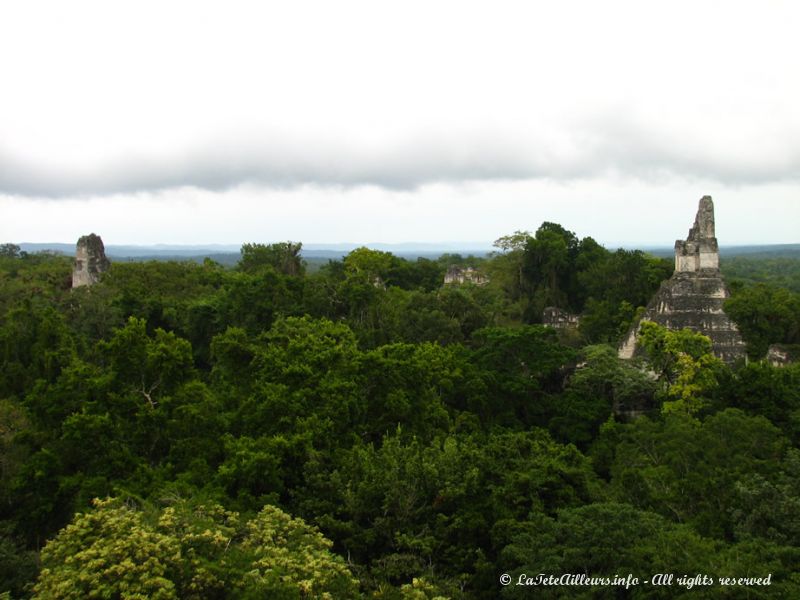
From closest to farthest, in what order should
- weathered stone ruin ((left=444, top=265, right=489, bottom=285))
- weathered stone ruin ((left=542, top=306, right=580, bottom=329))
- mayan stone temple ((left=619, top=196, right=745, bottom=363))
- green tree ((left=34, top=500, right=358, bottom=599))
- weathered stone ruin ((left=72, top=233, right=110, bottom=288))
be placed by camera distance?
1. green tree ((left=34, top=500, right=358, bottom=599))
2. mayan stone temple ((left=619, top=196, right=745, bottom=363))
3. weathered stone ruin ((left=542, top=306, right=580, bottom=329))
4. weathered stone ruin ((left=72, top=233, right=110, bottom=288))
5. weathered stone ruin ((left=444, top=265, right=489, bottom=285))

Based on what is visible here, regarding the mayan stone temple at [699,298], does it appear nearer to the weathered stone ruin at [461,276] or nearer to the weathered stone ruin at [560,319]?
the weathered stone ruin at [560,319]

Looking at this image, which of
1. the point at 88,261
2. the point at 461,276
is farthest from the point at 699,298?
the point at 88,261

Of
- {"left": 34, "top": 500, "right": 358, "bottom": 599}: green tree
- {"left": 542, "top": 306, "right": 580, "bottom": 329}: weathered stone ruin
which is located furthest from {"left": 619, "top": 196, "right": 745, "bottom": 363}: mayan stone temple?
{"left": 34, "top": 500, "right": 358, "bottom": 599}: green tree

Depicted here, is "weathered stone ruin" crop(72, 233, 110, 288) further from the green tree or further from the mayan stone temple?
the green tree

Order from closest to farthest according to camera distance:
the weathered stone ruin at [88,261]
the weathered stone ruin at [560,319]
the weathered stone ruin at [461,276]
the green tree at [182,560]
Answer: the green tree at [182,560]
the weathered stone ruin at [560,319]
the weathered stone ruin at [88,261]
the weathered stone ruin at [461,276]

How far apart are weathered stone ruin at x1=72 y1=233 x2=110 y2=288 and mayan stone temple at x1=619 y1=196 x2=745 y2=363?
36.7 meters

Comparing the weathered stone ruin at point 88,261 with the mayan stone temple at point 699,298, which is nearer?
the mayan stone temple at point 699,298

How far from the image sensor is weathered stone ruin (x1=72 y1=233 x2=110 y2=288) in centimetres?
4762

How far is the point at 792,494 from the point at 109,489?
599 inches

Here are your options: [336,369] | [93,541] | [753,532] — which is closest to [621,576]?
[753,532]

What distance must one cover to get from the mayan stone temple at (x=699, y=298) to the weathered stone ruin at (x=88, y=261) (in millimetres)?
36729

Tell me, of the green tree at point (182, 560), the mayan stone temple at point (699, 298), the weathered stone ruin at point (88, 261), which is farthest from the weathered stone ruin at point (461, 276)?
the green tree at point (182, 560)

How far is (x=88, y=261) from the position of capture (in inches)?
1879

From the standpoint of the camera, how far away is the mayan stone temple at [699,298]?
31.2 meters
